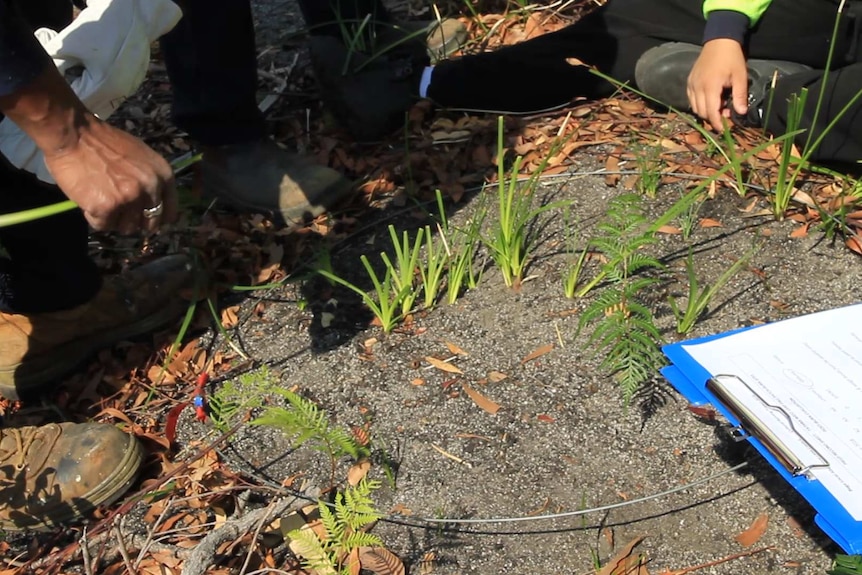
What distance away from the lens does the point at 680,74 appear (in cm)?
234

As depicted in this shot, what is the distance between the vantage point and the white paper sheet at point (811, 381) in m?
1.26

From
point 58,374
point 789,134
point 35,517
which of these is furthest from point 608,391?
point 58,374

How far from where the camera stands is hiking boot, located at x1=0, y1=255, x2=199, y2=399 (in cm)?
198

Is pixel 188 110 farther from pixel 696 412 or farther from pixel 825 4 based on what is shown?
pixel 825 4

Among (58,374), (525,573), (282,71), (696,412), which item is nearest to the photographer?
(525,573)

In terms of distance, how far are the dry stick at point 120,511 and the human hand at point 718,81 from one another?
4.69ft

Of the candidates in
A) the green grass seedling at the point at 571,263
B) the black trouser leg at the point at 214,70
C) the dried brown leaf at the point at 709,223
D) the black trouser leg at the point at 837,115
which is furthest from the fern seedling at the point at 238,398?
the black trouser leg at the point at 837,115

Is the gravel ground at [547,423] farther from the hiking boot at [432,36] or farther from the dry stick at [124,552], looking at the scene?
the hiking boot at [432,36]

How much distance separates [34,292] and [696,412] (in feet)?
4.97

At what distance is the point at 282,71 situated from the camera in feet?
10.2

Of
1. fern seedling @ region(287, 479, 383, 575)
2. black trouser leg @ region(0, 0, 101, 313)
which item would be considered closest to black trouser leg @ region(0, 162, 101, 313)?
black trouser leg @ region(0, 0, 101, 313)

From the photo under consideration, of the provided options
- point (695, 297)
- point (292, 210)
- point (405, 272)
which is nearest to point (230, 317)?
point (292, 210)

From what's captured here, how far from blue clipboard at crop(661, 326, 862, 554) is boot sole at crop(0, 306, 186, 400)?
1.33 m

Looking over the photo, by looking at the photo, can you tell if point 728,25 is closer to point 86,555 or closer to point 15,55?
point 15,55
